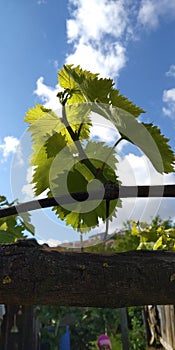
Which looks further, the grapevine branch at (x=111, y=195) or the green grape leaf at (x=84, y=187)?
the green grape leaf at (x=84, y=187)

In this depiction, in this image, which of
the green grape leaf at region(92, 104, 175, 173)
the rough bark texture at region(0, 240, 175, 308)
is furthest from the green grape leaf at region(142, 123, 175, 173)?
the rough bark texture at region(0, 240, 175, 308)

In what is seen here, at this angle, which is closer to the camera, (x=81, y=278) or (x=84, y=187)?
(x=81, y=278)

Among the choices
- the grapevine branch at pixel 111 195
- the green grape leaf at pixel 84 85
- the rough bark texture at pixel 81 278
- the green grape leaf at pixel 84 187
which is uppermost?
the green grape leaf at pixel 84 85

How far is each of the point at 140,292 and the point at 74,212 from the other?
5.6 inches

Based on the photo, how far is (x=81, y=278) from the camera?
37 centimetres

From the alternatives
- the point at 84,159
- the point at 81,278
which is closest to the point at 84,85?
the point at 84,159

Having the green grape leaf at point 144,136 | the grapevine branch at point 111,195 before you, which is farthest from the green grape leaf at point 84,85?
the grapevine branch at point 111,195

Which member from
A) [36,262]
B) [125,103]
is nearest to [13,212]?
[36,262]

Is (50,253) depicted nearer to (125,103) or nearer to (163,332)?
(125,103)

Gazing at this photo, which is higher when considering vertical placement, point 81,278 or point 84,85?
point 84,85

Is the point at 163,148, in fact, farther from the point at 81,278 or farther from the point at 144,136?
the point at 81,278

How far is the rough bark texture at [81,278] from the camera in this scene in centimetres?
37

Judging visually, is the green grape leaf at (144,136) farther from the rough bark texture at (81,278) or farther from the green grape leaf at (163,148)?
the rough bark texture at (81,278)

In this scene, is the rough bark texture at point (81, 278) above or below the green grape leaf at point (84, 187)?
below
